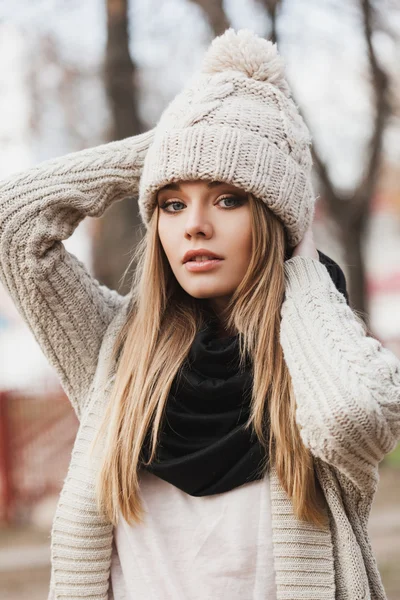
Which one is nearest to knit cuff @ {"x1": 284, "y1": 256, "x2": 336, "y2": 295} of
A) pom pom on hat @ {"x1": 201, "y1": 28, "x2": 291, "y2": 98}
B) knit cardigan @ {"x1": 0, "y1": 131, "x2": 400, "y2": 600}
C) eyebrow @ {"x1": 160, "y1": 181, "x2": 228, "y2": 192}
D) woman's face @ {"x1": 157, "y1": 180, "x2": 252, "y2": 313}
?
knit cardigan @ {"x1": 0, "y1": 131, "x2": 400, "y2": 600}

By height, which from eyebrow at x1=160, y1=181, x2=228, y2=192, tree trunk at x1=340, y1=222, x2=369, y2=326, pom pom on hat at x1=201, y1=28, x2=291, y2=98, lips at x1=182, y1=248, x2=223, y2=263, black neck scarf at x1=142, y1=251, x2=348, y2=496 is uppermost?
tree trunk at x1=340, y1=222, x2=369, y2=326

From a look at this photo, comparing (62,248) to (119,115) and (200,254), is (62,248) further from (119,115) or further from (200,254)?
(119,115)

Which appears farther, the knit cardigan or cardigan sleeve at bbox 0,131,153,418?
cardigan sleeve at bbox 0,131,153,418

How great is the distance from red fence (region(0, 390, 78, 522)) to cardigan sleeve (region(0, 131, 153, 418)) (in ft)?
17.3

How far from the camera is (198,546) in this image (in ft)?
6.84

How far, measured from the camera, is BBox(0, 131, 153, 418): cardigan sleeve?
2314 millimetres

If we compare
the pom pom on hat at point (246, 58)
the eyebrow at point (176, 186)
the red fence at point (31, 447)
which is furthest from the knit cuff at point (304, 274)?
the red fence at point (31, 447)

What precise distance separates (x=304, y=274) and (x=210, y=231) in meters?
0.31

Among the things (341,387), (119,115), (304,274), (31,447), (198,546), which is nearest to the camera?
(341,387)

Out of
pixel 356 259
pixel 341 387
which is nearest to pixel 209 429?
pixel 341 387

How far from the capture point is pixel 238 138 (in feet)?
6.93

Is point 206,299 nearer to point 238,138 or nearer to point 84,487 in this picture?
point 238,138

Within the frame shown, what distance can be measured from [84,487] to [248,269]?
0.80 m

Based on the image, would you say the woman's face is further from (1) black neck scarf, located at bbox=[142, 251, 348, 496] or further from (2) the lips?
(1) black neck scarf, located at bbox=[142, 251, 348, 496]
